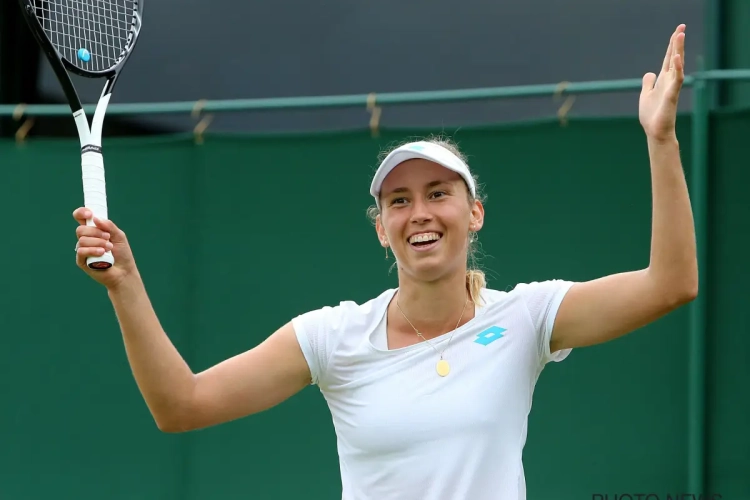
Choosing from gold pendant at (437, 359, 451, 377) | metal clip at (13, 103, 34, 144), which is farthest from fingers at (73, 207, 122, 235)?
metal clip at (13, 103, 34, 144)

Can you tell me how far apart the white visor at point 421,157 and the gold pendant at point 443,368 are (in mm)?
440

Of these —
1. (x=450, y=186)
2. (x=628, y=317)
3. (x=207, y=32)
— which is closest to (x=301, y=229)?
(x=207, y=32)

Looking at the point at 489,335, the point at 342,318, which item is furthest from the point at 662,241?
the point at 342,318

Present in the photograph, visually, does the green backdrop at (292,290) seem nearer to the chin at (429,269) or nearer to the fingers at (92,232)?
the chin at (429,269)

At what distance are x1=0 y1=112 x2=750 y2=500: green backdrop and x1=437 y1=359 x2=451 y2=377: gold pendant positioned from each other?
196cm

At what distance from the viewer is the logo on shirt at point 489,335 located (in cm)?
240

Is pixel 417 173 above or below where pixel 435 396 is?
above

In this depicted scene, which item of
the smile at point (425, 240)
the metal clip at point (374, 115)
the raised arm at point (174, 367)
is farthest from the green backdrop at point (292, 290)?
the raised arm at point (174, 367)

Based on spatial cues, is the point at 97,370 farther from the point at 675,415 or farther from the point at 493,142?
the point at 675,415

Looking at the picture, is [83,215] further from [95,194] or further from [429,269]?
[429,269]

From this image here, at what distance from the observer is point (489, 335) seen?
2408 millimetres

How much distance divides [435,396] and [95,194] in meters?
0.84

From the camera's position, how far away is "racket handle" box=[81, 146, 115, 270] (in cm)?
220

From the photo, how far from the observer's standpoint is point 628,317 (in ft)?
7.54
